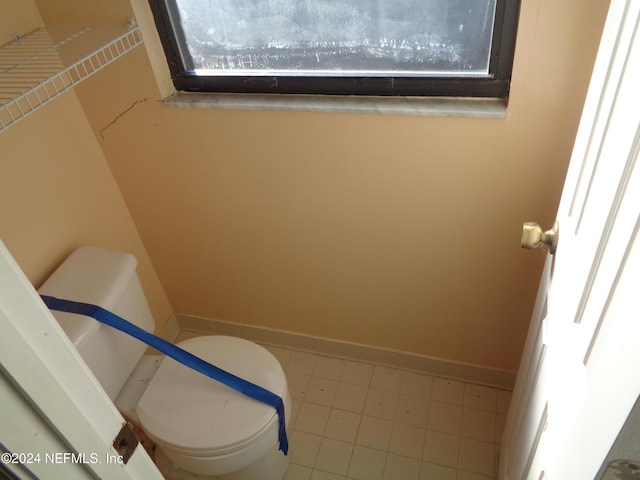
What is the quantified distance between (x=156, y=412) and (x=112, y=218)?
0.69m

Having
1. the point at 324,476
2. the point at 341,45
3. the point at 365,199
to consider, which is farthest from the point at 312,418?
the point at 341,45

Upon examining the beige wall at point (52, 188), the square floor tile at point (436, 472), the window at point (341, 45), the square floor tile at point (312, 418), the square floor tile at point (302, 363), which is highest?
the window at point (341, 45)

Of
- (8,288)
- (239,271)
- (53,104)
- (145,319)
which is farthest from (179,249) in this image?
(8,288)

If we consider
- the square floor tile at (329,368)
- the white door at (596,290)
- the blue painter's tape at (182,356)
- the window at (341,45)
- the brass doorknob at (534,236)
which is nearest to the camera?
the white door at (596,290)

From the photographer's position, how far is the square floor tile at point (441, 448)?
5.42ft

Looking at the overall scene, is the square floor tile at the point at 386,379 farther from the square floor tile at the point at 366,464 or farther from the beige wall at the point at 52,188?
the beige wall at the point at 52,188

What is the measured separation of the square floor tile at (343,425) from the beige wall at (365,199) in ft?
0.90

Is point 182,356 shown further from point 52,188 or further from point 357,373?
point 357,373

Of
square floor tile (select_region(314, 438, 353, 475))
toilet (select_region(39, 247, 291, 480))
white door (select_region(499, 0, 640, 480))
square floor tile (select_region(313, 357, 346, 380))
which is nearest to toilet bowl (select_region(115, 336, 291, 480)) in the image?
toilet (select_region(39, 247, 291, 480))

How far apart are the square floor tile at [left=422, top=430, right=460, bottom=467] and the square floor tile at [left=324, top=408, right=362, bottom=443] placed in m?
0.24

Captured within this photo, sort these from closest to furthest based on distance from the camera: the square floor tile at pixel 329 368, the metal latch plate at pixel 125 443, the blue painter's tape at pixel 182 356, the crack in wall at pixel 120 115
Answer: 1. the metal latch plate at pixel 125 443
2. the blue painter's tape at pixel 182 356
3. the crack in wall at pixel 120 115
4. the square floor tile at pixel 329 368

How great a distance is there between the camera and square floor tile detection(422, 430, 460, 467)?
5.42 ft

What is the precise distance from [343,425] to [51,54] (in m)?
1.45

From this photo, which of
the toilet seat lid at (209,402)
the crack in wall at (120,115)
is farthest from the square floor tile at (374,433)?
the crack in wall at (120,115)
